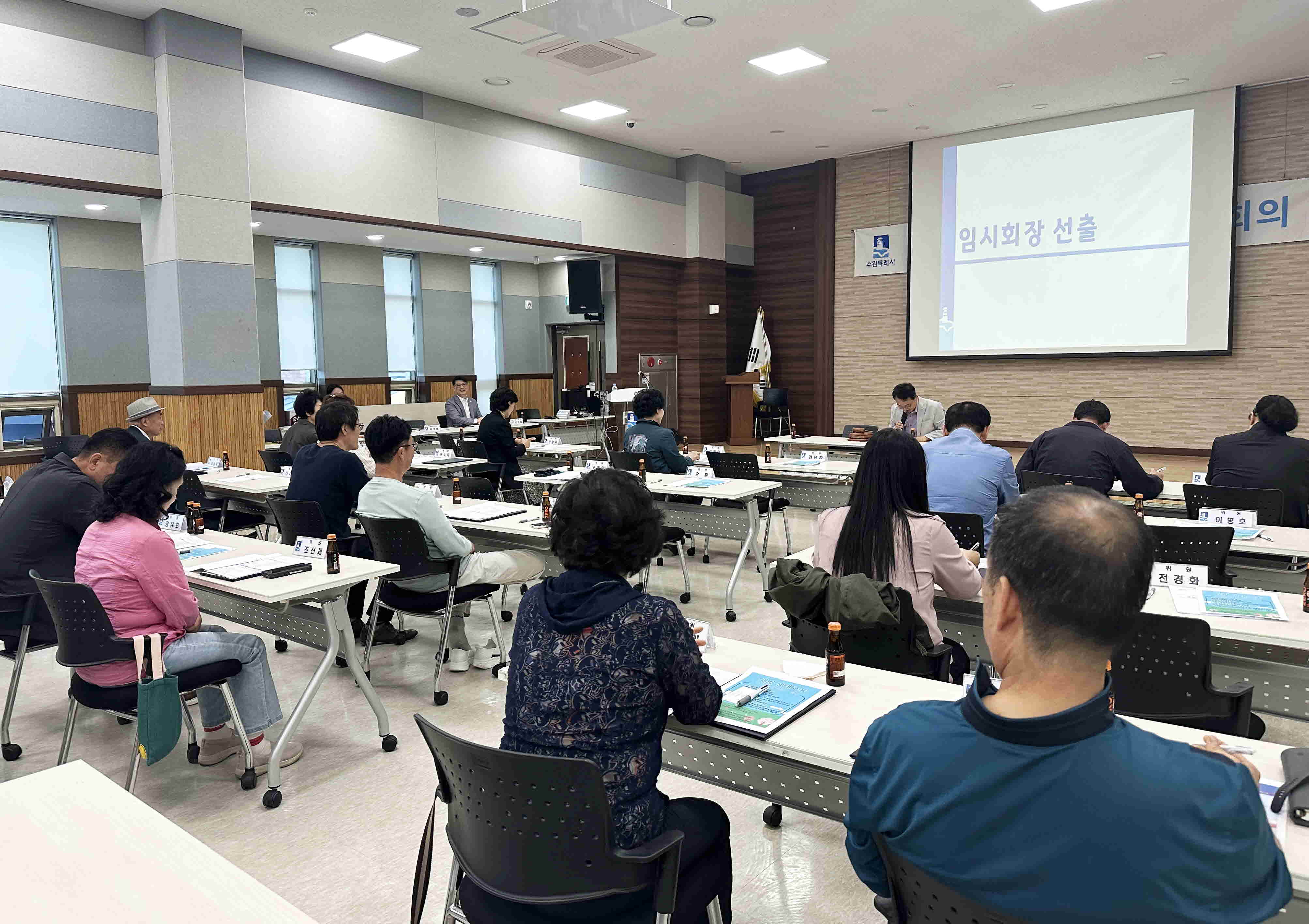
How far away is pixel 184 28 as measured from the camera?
22.5 ft

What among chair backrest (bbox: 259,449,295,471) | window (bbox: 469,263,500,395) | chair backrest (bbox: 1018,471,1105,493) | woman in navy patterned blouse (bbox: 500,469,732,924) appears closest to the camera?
woman in navy patterned blouse (bbox: 500,469,732,924)

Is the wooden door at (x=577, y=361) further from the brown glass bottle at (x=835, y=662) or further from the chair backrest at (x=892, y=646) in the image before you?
the brown glass bottle at (x=835, y=662)

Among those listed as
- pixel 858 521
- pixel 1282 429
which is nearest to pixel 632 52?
pixel 1282 429

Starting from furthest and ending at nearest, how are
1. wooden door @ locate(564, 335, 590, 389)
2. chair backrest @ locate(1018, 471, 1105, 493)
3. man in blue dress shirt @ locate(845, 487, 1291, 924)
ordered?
wooden door @ locate(564, 335, 590, 389) < chair backrest @ locate(1018, 471, 1105, 493) < man in blue dress shirt @ locate(845, 487, 1291, 924)

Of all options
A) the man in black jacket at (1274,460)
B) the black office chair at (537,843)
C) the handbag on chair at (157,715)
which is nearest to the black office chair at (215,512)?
the handbag on chair at (157,715)

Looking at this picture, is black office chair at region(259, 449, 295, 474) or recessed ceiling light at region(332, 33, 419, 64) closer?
black office chair at region(259, 449, 295, 474)

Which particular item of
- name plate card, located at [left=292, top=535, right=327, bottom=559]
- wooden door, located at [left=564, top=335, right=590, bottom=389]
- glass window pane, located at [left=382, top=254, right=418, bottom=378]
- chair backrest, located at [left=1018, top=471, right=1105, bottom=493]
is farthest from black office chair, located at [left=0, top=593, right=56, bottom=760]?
wooden door, located at [left=564, top=335, right=590, bottom=389]

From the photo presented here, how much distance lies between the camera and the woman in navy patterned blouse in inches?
63.8

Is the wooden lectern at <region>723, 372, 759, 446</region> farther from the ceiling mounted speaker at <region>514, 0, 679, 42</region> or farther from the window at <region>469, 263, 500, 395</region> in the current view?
the ceiling mounted speaker at <region>514, 0, 679, 42</region>

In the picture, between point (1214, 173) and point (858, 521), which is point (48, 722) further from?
point (1214, 173)

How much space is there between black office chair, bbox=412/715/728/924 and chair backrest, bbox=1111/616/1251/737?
141 centimetres

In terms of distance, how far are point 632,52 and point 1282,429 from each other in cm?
555

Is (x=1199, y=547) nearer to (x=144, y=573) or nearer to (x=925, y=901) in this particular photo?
(x=925, y=901)

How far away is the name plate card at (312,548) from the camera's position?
3572 mm
